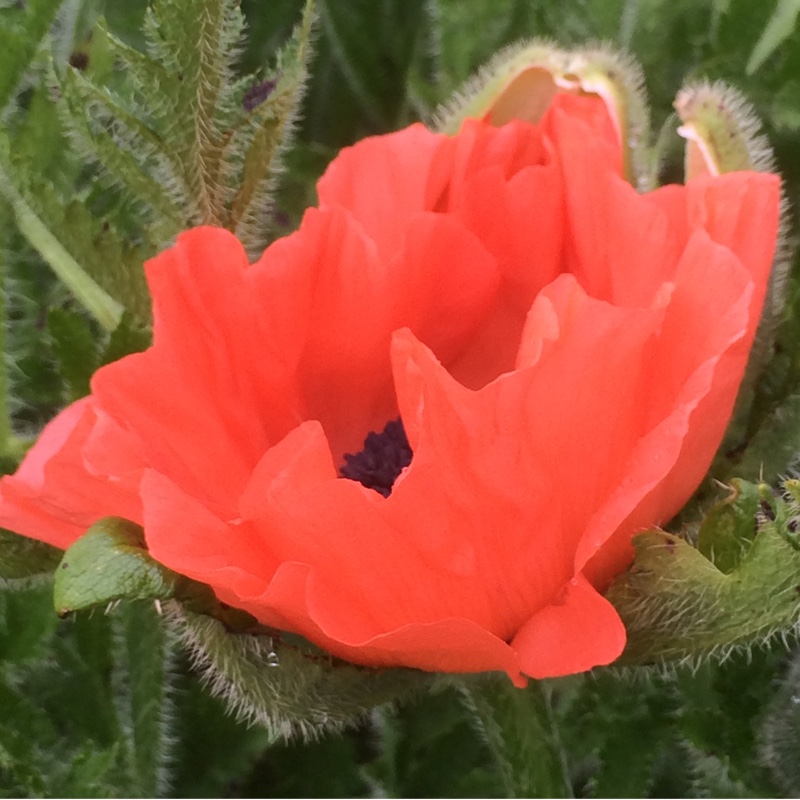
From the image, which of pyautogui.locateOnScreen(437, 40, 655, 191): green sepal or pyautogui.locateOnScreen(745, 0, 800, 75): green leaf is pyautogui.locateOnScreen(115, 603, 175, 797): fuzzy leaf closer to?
pyautogui.locateOnScreen(437, 40, 655, 191): green sepal

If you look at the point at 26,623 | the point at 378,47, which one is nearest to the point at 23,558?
the point at 26,623

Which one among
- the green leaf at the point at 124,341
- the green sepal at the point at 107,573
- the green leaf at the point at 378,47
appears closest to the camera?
the green sepal at the point at 107,573

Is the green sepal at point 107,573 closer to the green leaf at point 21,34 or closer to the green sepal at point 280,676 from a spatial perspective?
the green sepal at point 280,676

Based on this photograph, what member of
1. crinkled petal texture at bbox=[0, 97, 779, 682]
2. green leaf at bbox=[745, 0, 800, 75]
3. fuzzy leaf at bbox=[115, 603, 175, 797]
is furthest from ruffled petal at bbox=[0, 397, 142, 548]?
green leaf at bbox=[745, 0, 800, 75]

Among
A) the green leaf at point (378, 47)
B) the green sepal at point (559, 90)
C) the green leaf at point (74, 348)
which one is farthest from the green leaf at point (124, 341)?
the green leaf at point (378, 47)

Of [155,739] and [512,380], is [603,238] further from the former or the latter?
[155,739]

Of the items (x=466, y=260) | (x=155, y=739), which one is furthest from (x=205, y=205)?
(x=155, y=739)

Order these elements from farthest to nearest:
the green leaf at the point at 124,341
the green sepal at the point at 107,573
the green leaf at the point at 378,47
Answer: the green leaf at the point at 378,47 → the green leaf at the point at 124,341 → the green sepal at the point at 107,573
